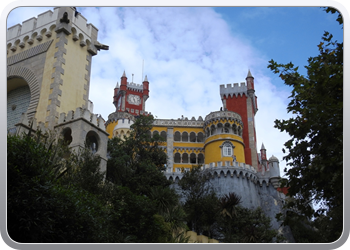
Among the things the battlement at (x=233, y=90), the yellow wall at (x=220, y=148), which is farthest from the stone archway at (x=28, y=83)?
the battlement at (x=233, y=90)

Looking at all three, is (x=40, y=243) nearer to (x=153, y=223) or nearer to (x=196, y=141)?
(x=153, y=223)

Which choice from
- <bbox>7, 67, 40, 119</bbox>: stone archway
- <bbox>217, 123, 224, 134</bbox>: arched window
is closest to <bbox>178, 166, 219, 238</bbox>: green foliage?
<bbox>7, 67, 40, 119</bbox>: stone archway

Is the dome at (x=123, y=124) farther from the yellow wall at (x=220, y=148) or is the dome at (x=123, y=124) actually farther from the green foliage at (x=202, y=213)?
the green foliage at (x=202, y=213)

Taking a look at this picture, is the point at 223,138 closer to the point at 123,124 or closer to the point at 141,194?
the point at 123,124

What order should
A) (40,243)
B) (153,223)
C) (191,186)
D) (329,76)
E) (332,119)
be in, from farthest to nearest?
(191,186) < (153,223) < (329,76) < (332,119) < (40,243)

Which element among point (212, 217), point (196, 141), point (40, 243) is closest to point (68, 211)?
point (40, 243)

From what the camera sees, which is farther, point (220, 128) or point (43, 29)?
point (220, 128)

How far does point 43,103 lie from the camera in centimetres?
1983

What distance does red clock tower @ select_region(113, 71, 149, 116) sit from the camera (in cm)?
6506

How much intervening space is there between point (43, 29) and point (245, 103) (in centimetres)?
3489

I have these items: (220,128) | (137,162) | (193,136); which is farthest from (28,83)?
(193,136)

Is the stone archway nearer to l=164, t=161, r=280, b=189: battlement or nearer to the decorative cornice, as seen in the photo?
the decorative cornice

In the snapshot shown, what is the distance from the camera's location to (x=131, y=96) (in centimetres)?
6700

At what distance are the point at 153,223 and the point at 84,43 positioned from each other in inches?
441
